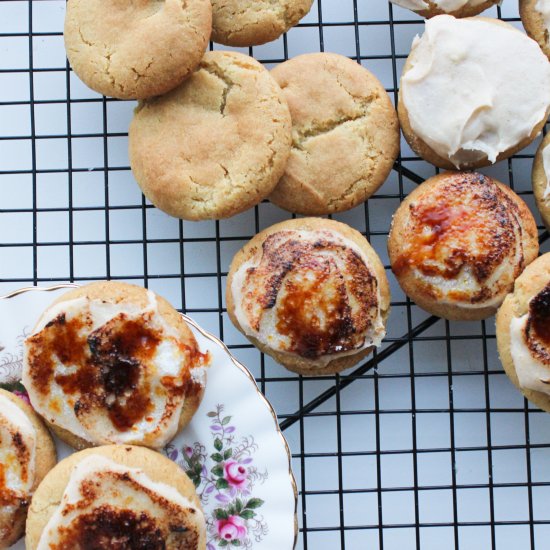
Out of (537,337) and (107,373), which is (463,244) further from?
(107,373)

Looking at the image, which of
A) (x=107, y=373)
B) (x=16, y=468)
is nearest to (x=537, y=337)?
(x=107, y=373)

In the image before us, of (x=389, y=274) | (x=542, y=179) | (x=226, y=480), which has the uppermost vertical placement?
(x=542, y=179)

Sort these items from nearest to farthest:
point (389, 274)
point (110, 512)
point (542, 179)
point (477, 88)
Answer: point (110, 512)
point (477, 88)
point (542, 179)
point (389, 274)

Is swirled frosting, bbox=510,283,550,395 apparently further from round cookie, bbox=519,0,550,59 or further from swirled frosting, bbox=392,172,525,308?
round cookie, bbox=519,0,550,59

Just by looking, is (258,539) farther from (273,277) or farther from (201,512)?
(273,277)

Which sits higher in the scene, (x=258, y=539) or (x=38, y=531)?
(x=38, y=531)

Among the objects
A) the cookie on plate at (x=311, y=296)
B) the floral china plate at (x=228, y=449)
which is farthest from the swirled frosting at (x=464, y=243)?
the floral china plate at (x=228, y=449)

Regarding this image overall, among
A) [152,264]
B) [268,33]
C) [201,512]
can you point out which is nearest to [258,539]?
[201,512]
